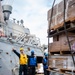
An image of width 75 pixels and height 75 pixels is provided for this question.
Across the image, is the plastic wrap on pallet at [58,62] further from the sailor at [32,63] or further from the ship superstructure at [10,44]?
the ship superstructure at [10,44]

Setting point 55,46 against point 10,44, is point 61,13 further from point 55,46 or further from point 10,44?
point 10,44

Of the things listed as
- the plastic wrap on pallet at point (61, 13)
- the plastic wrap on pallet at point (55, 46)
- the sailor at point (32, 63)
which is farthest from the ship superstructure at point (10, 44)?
the plastic wrap on pallet at point (61, 13)

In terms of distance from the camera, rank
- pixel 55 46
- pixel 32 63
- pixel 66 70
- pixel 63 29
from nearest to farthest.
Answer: pixel 66 70, pixel 63 29, pixel 55 46, pixel 32 63

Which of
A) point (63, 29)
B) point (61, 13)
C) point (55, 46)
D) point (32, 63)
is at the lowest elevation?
point (32, 63)

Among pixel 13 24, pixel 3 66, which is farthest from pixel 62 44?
pixel 13 24

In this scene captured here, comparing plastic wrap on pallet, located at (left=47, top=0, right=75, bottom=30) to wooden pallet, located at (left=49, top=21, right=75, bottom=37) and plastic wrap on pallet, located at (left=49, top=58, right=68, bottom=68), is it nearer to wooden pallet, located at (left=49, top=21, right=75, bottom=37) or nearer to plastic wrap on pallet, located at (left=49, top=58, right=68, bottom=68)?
wooden pallet, located at (left=49, top=21, right=75, bottom=37)

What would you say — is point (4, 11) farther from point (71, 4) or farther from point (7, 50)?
point (71, 4)

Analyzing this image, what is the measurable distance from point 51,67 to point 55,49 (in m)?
0.56

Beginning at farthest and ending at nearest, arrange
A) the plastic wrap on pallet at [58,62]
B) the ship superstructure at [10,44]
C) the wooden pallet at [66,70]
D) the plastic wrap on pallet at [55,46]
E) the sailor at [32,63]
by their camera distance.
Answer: the ship superstructure at [10,44], the sailor at [32,63], the plastic wrap on pallet at [55,46], the plastic wrap on pallet at [58,62], the wooden pallet at [66,70]

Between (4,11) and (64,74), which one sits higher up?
(4,11)

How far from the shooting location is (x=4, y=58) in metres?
9.89

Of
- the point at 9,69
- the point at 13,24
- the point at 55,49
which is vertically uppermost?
the point at 13,24

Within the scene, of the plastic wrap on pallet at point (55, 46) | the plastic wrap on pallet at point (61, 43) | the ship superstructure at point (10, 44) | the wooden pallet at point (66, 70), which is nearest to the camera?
the wooden pallet at point (66, 70)

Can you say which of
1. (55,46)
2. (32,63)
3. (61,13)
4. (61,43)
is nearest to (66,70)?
(61,43)
